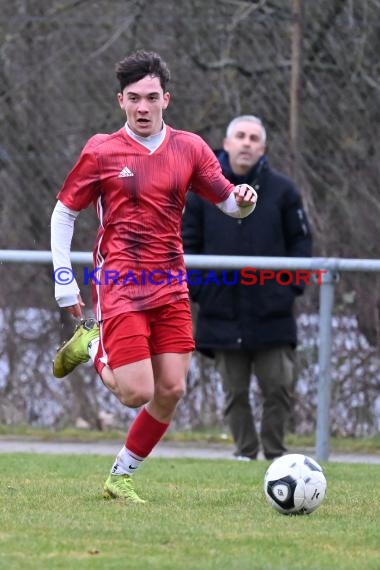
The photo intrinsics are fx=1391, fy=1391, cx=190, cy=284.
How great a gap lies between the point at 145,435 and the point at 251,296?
2.89 metres

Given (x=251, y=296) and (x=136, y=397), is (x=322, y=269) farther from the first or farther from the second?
(x=136, y=397)

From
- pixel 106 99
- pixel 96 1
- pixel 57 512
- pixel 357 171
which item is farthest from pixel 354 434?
pixel 57 512

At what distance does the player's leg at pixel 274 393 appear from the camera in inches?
374

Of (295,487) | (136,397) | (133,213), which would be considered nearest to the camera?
(295,487)

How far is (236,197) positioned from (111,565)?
236 cm

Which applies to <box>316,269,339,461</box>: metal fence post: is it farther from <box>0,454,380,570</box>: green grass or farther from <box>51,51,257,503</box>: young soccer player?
<box>51,51,257,503</box>: young soccer player

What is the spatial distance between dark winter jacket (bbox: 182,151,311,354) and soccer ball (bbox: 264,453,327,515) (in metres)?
3.26

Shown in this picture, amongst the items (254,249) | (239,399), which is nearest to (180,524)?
(239,399)

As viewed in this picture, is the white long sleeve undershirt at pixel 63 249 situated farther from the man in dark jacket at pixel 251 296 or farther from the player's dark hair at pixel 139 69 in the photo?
the man in dark jacket at pixel 251 296

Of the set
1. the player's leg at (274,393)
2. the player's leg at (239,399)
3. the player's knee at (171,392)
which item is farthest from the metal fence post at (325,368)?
the player's knee at (171,392)

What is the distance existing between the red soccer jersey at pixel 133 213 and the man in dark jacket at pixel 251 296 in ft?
9.34

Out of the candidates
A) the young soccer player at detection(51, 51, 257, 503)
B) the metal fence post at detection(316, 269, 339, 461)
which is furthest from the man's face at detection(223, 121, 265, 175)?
the young soccer player at detection(51, 51, 257, 503)

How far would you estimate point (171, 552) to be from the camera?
4977 millimetres

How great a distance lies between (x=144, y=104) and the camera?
21.4ft
